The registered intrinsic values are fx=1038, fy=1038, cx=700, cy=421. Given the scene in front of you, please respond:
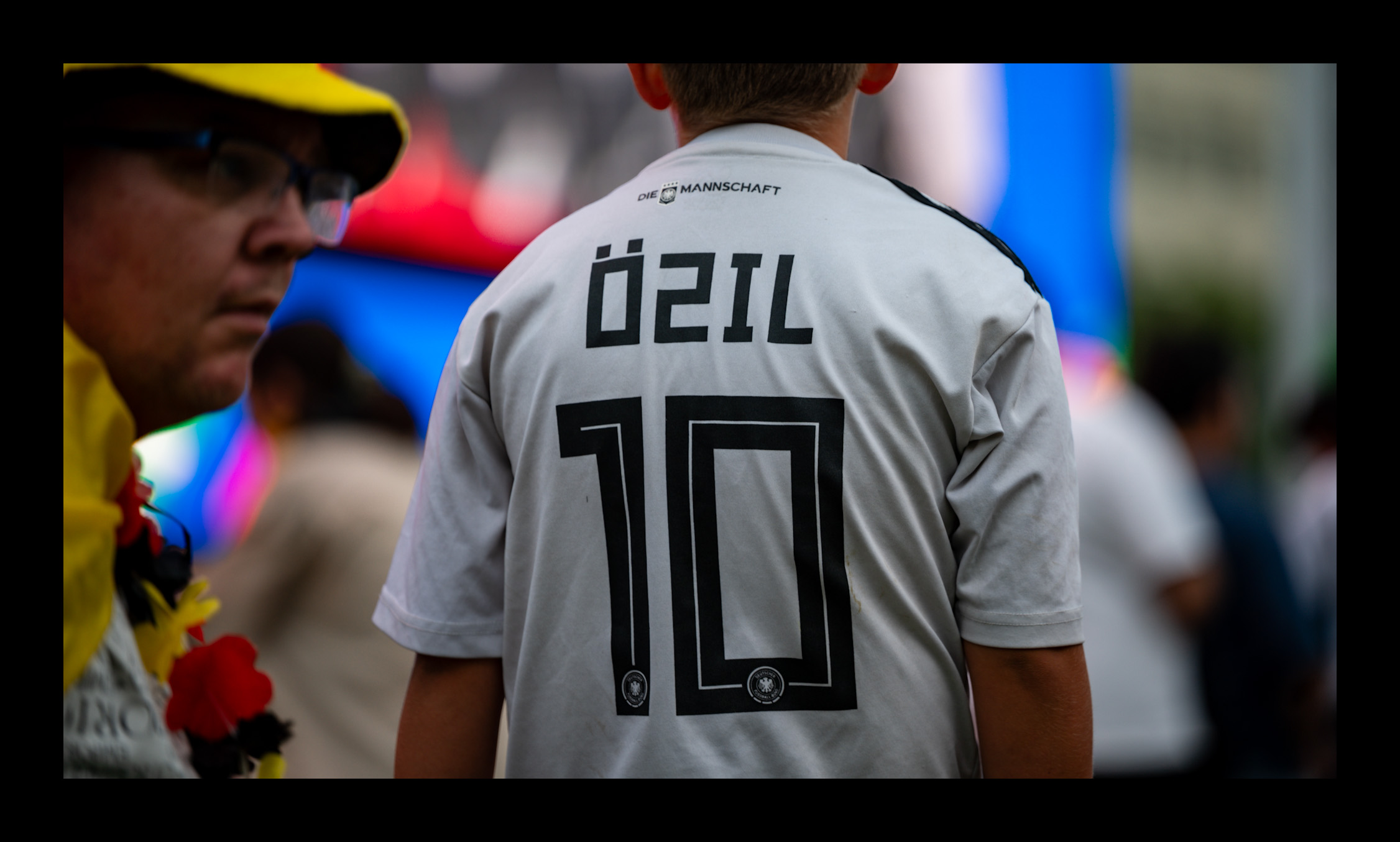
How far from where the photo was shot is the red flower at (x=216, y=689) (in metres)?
1.67

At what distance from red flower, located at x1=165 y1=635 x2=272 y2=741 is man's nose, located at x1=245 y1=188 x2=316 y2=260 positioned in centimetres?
68

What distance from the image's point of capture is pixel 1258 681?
3756mm

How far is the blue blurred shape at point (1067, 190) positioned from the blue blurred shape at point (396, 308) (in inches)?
185

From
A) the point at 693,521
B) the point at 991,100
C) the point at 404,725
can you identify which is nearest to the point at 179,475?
the point at 404,725

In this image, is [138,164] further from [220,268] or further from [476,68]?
[476,68]

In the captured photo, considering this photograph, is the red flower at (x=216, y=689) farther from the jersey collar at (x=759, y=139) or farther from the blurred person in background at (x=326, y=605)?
the blurred person in background at (x=326, y=605)

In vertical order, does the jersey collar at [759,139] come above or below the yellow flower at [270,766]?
above

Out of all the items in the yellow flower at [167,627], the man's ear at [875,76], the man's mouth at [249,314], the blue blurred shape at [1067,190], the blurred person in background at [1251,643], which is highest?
the blue blurred shape at [1067,190]

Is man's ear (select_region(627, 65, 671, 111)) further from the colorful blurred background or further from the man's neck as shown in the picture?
the colorful blurred background

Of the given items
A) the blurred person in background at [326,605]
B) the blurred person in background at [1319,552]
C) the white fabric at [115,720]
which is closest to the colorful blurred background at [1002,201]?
the blurred person in background at [326,605]

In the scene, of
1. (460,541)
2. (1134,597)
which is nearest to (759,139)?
(460,541)

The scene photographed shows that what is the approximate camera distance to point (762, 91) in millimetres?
1650

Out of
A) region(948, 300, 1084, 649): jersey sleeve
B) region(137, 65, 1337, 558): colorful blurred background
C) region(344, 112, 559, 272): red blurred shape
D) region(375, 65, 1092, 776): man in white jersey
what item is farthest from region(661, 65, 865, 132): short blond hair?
region(344, 112, 559, 272): red blurred shape

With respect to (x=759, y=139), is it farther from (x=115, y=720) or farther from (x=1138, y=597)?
(x=1138, y=597)
